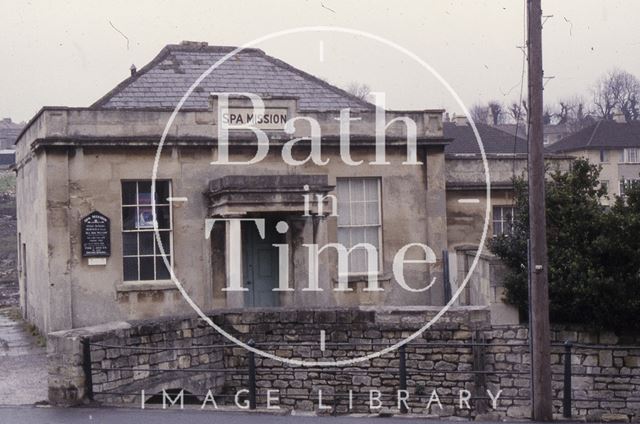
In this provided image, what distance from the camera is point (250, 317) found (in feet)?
53.4

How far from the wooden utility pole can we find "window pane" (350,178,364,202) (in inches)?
378

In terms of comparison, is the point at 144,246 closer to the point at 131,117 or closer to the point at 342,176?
the point at 131,117

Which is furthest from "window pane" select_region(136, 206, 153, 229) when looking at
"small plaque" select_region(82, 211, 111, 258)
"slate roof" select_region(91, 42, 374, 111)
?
"slate roof" select_region(91, 42, 374, 111)

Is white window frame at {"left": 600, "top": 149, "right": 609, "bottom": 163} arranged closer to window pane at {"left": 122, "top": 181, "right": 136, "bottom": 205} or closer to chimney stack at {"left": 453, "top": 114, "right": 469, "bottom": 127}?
chimney stack at {"left": 453, "top": 114, "right": 469, "bottom": 127}

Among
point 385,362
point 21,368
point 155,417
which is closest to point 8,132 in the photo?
point 21,368

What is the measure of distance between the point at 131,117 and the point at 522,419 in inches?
455

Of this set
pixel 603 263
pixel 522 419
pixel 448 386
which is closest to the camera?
pixel 522 419

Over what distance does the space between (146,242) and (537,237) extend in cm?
1051

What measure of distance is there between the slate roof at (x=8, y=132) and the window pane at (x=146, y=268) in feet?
292

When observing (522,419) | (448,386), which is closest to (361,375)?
(448,386)

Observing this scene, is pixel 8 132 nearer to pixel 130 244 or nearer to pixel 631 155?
pixel 631 155

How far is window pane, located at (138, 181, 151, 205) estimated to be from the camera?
794 inches

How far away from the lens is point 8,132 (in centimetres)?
11269

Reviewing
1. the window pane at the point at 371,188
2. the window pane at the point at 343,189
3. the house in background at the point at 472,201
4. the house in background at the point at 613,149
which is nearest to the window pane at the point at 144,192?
the window pane at the point at 343,189
